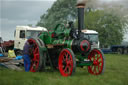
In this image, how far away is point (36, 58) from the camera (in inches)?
276

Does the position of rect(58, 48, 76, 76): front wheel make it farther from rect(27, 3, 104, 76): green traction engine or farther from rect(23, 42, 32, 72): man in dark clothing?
rect(23, 42, 32, 72): man in dark clothing

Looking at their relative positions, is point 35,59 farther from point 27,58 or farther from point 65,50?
point 65,50

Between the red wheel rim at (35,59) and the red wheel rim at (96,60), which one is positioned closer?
the red wheel rim at (96,60)

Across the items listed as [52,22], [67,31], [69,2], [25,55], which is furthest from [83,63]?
[69,2]

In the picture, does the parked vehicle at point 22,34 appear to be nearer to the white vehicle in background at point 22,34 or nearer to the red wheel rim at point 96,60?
the white vehicle in background at point 22,34

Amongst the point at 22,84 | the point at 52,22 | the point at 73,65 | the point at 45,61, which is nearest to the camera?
the point at 22,84

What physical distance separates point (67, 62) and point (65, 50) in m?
0.36

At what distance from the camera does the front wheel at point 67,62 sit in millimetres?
5713

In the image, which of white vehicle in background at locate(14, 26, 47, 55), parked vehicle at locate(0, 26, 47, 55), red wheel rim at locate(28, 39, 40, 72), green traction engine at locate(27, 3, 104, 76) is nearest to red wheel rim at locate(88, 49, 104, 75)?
green traction engine at locate(27, 3, 104, 76)

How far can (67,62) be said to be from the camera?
19.6 ft

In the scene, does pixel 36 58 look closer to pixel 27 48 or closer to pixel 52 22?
pixel 27 48

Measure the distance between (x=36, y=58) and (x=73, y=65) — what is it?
1.80 metres

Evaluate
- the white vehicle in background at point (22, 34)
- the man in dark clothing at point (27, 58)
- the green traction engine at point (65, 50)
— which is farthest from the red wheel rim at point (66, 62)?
the white vehicle in background at point (22, 34)

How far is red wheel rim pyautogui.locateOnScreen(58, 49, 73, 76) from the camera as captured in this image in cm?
587
